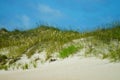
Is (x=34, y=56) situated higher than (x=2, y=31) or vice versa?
(x=2, y=31)

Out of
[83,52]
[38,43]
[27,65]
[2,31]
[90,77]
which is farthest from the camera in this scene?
[2,31]

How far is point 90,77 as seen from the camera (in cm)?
509

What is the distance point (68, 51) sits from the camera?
362 inches

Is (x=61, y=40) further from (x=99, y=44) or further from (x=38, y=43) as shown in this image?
(x=99, y=44)

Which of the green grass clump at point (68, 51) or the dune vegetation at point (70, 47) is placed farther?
the green grass clump at point (68, 51)

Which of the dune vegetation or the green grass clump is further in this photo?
the green grass clump

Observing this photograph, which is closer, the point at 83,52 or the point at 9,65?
the point at 83,52

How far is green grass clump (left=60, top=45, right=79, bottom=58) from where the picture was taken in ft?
29.7

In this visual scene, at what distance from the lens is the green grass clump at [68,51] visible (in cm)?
905

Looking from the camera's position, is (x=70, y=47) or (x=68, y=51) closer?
(x=68, y=51)

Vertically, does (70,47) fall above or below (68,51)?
above

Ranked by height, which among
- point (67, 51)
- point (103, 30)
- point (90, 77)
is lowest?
point (90, 77)

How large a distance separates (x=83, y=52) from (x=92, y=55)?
60 centimetres

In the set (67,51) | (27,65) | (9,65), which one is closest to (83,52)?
(67,51)
